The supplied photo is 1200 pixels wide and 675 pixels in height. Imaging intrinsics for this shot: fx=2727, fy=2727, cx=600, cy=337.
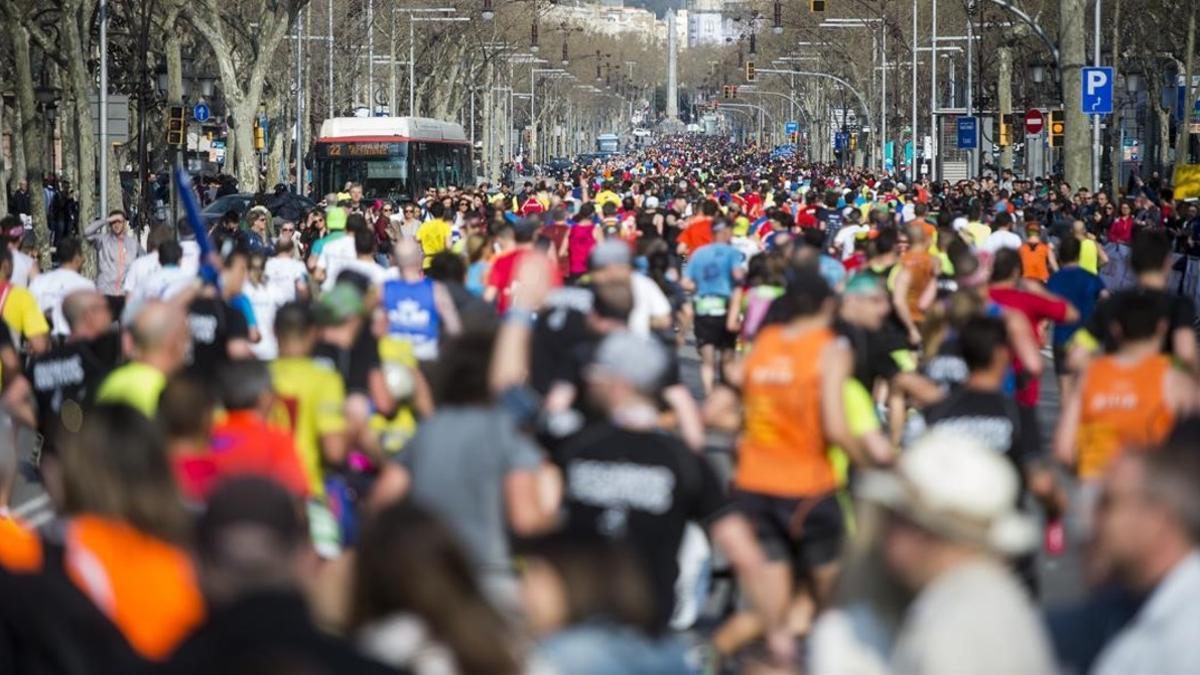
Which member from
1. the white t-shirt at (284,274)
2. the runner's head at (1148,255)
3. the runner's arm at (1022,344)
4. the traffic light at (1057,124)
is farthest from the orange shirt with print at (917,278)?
the traffic light at (1057,124)

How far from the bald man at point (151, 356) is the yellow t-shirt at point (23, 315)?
16.1ft

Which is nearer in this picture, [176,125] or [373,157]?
[176,125]

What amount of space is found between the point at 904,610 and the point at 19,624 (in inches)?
75.2

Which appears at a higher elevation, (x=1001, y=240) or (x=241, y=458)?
(x=1001, y=240)

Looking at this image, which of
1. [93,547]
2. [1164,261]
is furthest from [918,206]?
[93,547]

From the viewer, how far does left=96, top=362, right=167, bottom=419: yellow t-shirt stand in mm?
9641

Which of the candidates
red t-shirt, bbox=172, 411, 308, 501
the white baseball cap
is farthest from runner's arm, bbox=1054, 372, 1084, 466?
the white baseball cap

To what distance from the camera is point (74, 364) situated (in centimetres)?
1313

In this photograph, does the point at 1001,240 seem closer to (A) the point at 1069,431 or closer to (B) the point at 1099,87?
(A) the point at 1069,431

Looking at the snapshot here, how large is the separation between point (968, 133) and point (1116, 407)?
49.8 m

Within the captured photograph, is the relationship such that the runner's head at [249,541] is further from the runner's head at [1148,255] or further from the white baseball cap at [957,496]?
the runner's head at [1148,255]

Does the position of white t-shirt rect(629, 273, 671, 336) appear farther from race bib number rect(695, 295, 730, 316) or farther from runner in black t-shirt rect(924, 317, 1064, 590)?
race bib number rect(695, 295, 730, 316)

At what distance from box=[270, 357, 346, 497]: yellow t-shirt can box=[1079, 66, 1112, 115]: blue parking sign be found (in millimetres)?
30034

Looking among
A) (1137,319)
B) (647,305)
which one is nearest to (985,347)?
(1137,319)
